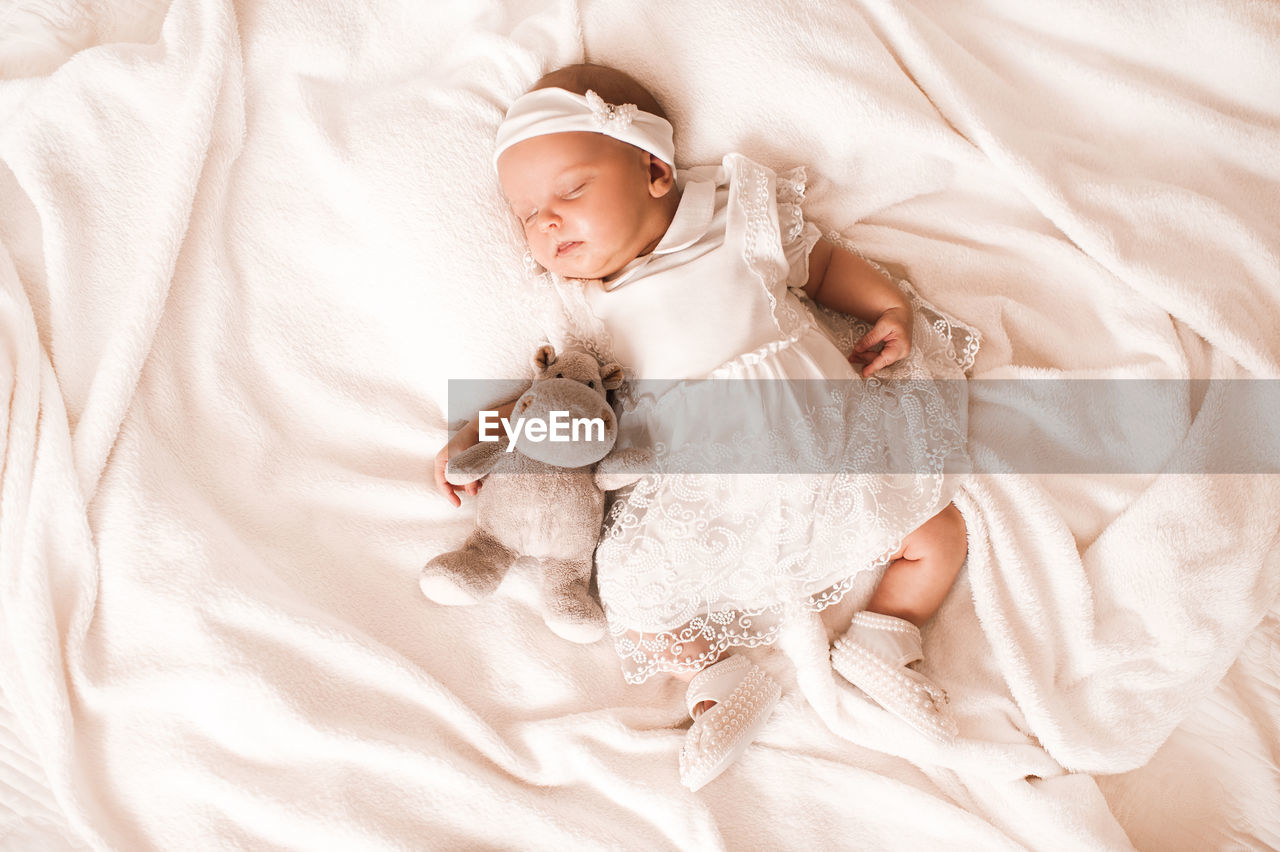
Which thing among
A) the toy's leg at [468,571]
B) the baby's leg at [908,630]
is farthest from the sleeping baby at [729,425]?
the toy's leg at [468,571]

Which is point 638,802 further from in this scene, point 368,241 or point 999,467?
point 368,241

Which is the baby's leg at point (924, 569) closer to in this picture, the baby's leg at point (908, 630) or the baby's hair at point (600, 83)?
the baby's leg at point (908, 630)

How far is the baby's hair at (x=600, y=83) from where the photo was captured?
3.74 feet

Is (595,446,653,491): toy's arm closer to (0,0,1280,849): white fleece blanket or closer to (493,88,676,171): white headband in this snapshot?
(0,0,1280,849): white fleece blanket

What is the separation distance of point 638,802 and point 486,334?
687 mm

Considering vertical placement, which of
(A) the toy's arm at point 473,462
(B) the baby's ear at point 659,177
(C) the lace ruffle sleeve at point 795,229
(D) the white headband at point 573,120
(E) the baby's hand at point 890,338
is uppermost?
(D) the white headband at point 573,120

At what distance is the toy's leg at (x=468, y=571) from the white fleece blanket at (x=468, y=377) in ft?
0.25

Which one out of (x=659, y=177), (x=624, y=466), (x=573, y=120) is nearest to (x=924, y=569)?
(x=624, y=466)

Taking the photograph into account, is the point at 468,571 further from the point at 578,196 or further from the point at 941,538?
the point at 941,538

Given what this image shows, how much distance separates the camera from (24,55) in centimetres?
122

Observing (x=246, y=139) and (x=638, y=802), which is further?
(x=246, y=139)

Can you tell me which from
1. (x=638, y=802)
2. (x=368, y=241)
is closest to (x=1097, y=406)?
(x=638, y=802)

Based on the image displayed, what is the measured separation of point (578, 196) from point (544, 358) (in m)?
0.23

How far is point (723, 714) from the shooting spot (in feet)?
3.54
